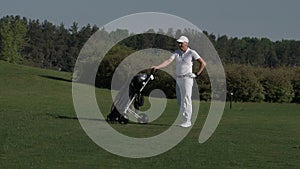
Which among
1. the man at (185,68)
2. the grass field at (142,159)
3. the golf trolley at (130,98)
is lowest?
the grass field at (142,159)

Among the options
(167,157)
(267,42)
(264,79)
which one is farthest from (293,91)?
(267,42)

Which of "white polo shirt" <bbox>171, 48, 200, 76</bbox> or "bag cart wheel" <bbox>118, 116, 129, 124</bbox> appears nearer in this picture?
"white polo shirt" <bbox>171, 48, 200, 76</bbox>

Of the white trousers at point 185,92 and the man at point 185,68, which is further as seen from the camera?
the white trousers at point 185,92

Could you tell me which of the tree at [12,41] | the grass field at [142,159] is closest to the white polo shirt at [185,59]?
the grass field at [142,159]

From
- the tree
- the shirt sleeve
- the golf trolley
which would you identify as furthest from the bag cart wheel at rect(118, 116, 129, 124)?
the tree

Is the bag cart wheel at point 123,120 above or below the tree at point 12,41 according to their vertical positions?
below

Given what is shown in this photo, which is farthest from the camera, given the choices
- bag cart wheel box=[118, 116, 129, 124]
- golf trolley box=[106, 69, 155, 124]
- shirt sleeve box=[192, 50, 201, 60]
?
bag cart wheel box=[118, 116, 129, 124]

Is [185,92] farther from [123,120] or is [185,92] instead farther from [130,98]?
[123,120]

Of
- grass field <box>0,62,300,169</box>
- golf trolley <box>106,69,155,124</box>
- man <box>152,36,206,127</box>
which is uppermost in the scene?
man <box>152,36,206,127</box>

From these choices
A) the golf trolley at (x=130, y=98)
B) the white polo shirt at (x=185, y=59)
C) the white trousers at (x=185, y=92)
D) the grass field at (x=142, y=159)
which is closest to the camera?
the grass field at (x=142, y=159)

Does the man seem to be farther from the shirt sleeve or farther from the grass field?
the grass field

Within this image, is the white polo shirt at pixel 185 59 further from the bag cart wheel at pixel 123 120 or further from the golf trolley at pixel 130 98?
the bag cart wheel at pixel 123 120

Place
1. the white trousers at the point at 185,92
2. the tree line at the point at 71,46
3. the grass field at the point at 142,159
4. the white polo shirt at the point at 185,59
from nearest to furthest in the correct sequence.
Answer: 1. the grass field at the point at 142,159
2. the white polo shirt at the point at 185,59
3. the white trousers at the point at 185,92
4. the tree line at the point at 71,46

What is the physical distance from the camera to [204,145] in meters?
Answer: 14.4
